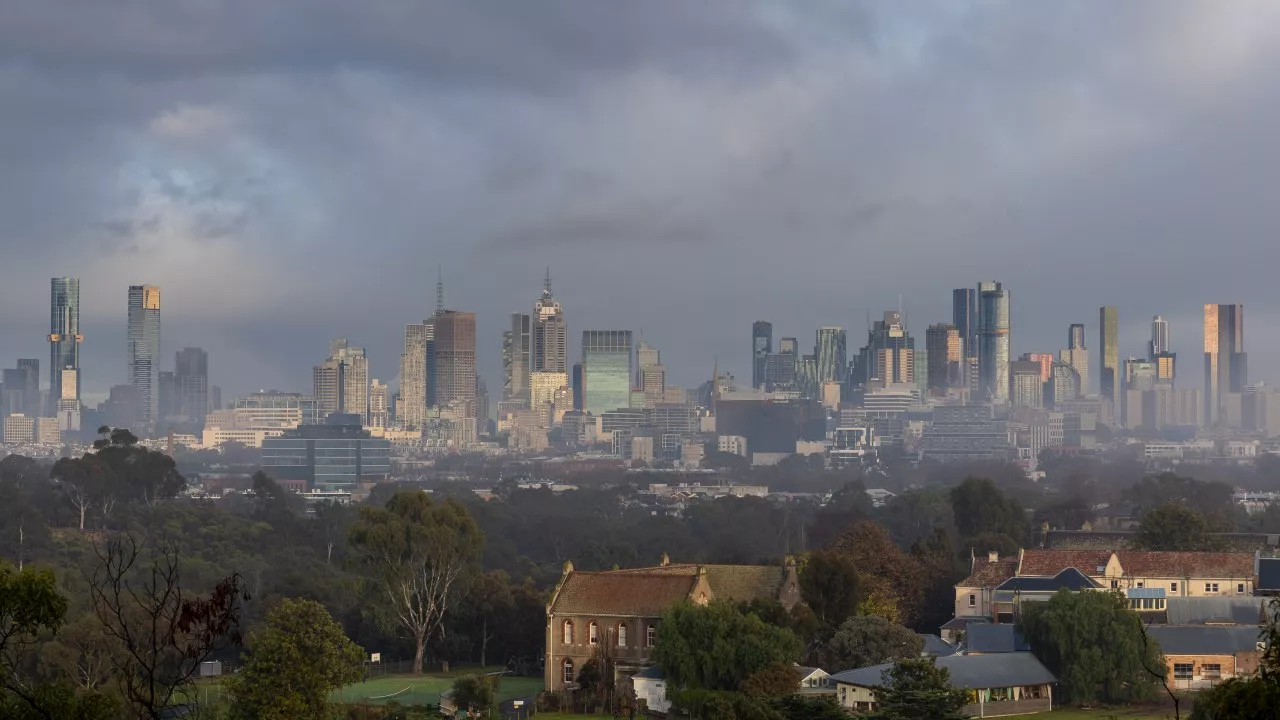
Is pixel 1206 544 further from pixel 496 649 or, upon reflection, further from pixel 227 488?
pixel 227 488

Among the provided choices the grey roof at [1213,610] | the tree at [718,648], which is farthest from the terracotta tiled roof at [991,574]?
the tree at [718,648]

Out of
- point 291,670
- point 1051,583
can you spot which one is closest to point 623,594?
point 291,670

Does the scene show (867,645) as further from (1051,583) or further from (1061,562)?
(1061,562)

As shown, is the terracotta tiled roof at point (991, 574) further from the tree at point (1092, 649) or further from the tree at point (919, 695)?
the tree at point (919, 695)

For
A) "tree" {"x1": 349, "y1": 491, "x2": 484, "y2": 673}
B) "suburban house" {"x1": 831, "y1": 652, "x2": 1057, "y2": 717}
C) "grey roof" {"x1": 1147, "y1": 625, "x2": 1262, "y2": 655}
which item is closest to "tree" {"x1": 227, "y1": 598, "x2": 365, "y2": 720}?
"suburban house" {"x1": 831, "y1": 652, "x2": 1057, "y2": 717}

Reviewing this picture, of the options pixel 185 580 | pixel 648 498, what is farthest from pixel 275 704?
pixel 648 498

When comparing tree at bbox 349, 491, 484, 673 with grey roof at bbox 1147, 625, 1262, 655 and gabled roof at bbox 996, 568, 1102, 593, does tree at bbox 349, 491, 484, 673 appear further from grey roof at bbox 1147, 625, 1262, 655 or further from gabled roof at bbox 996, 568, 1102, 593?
grey roof at bbox 1147, 625, 1262, 655
